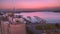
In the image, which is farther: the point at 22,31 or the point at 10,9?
the point at 10,9

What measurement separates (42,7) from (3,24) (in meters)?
0.51

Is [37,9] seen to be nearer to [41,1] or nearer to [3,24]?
[41,1]

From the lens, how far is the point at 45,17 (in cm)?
140

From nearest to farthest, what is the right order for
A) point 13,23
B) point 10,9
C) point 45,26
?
point 13,23, point 45,26, point 10,9

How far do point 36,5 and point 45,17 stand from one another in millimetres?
188

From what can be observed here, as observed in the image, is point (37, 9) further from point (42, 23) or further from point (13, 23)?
point (13, 23)

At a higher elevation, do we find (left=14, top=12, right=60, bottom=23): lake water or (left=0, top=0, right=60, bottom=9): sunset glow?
(left=0, top=0, right=60, bottom=9): sunset glow

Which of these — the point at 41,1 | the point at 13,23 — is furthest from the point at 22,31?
the point at 41,1

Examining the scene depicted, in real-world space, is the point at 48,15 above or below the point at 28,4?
below

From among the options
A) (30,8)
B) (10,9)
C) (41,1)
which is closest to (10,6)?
(10,9)

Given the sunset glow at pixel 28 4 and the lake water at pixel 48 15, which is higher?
the sunset glow at pixel 28 4

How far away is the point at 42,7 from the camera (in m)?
1.47

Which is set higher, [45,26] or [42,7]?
[42,7]

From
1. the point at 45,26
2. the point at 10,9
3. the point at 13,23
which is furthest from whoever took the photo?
the point at 10,9
